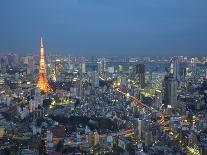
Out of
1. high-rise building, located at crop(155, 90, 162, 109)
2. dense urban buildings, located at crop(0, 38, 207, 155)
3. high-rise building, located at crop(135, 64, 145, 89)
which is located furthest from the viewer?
high-rise building, located at crop(135, 64, 145, 89)

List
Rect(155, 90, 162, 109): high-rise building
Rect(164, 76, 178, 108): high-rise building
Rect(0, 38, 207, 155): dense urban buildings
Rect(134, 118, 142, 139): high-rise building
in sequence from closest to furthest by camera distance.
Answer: Rect(0, 38, 207, 155): dense urban buildings
Rect(134, 118, 142, 139): high-rise building
Rect(155, 90, 162, 109): high-rise building
Rect(164, 76, 178, 108): high-rise building

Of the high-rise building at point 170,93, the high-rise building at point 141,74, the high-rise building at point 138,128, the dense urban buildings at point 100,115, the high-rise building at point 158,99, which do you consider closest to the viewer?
the dense urban buildings at point 100,115

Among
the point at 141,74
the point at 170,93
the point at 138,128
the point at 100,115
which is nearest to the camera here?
A: the point at 138,128

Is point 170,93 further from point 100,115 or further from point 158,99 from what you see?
point 100,115

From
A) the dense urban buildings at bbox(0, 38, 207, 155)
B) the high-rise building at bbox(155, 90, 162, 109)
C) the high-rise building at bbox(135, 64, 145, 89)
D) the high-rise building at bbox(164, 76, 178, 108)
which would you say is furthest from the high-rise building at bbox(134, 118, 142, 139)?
the high-rise building at bbox(135, 64, 145, 89)

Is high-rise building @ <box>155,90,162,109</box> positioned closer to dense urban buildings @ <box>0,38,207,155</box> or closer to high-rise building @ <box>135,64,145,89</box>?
dense urban buildings @ <box>0,38,207,155</box>

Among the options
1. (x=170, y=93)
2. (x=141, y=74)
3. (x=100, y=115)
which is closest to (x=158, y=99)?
(x=170, y=93)

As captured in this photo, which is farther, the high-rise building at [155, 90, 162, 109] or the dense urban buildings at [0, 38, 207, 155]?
the high-rise building at [155, 90, 162, 109]

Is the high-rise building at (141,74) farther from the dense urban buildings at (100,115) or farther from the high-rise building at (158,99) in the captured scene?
the high-rise building at (158,99)

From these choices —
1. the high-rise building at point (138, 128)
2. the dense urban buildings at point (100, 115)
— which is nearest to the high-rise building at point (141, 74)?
the dense urban buildings at point (100, 115)

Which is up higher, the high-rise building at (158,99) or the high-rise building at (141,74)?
the high-rise building at (141,74)

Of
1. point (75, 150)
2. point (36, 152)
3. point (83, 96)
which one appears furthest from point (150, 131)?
A: point (83, 96)
